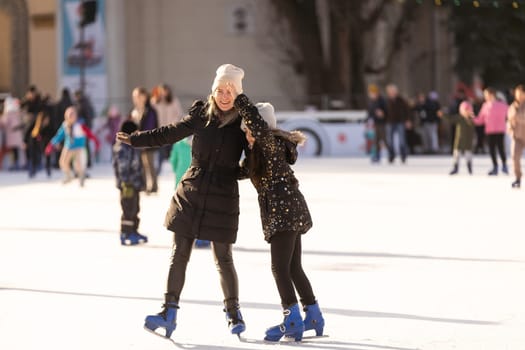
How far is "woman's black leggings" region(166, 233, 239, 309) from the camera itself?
8258 mm

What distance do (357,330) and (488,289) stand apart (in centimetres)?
203

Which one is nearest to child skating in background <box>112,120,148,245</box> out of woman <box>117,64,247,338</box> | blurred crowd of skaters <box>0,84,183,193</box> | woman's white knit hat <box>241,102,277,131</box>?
woman <box>117,64,247,338</box>

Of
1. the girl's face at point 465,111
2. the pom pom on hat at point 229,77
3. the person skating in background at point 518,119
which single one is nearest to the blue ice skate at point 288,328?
the pom pom on hat at point 229,77

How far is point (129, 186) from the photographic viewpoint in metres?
14.0

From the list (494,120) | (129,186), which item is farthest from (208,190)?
(494,120)

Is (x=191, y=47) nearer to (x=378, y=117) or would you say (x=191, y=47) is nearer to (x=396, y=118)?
(x=378, y=117)

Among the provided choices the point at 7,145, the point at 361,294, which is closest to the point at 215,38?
the point at 7,145

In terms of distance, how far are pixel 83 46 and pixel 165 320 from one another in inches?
1248

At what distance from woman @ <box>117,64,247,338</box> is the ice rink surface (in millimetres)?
238

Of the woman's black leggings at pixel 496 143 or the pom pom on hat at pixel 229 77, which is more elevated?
the pom pom on hat at pixel 229 77

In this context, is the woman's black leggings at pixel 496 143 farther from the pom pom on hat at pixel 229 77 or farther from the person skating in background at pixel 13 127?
the pom pom on hat at pixel 229 77

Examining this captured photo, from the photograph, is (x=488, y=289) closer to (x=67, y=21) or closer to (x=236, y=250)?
(x=236, y=250)

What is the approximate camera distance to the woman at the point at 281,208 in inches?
317

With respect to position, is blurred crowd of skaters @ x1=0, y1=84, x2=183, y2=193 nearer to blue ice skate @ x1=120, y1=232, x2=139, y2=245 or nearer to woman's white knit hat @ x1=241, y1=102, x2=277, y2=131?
blue ice skate @ x1=120, y1=232, x2=139, y2=245
